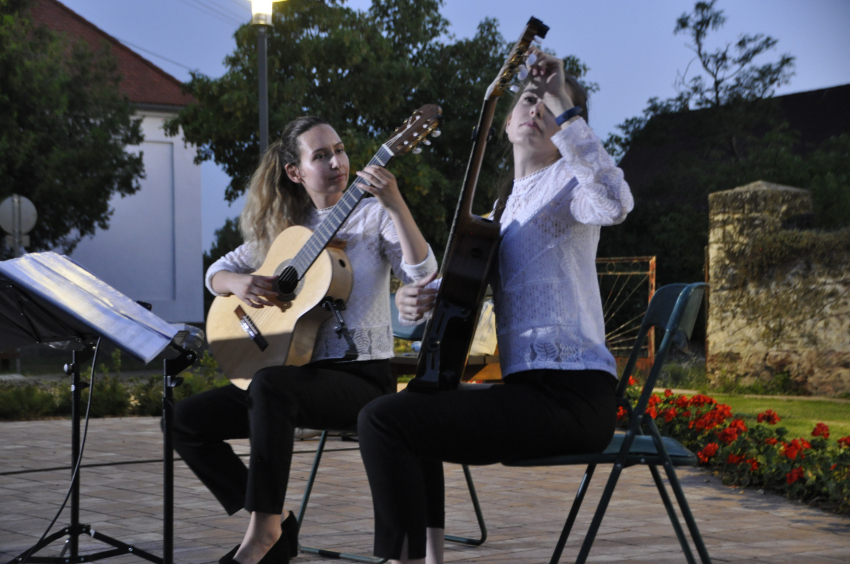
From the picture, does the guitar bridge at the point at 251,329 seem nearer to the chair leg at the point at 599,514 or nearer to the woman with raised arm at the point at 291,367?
the woman with raised arm at the point at 291,367

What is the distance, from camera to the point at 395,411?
2.21m

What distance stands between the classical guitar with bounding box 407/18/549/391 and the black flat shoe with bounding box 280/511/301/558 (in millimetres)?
1112

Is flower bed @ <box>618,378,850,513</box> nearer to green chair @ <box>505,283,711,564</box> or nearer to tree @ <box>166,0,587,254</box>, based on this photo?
green chair @ <box>505,283,711,564</box>

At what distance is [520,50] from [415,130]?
2.60ft

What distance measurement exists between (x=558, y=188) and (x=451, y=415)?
2.17 feet

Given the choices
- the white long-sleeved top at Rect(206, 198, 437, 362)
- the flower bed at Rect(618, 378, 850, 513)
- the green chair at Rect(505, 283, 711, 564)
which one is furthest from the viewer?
the flower bed at Rect(618, 378, 850, 513)

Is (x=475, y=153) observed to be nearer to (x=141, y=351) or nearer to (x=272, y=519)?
(x=141, y=351)

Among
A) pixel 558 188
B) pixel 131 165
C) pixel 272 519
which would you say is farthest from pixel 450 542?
pixel 131 165

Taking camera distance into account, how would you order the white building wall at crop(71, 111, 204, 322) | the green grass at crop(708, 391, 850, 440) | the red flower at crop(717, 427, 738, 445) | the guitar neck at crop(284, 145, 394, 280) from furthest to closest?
the white building wall at crop(71, 111, 204, 322)
the green grass at crop(708, 391, 850, 440)
the red flower at crop(717, 427, 738, 445)
the guitar neck at crop(284, 145, 394, 280)

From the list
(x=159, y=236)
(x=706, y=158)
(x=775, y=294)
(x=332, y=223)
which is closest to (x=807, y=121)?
(x=706, y=158)

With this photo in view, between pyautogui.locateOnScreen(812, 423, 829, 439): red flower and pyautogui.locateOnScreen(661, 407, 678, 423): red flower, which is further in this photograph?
pyautogui.locateOnScreen(661, 407, 678, 423): red flower

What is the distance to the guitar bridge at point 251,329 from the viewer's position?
10.2 ft

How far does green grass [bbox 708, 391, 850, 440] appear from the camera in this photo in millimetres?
6557

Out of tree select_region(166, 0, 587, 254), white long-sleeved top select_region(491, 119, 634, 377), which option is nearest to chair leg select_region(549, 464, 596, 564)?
white long-sleeved top select_region(491, 119, 634, 377)
